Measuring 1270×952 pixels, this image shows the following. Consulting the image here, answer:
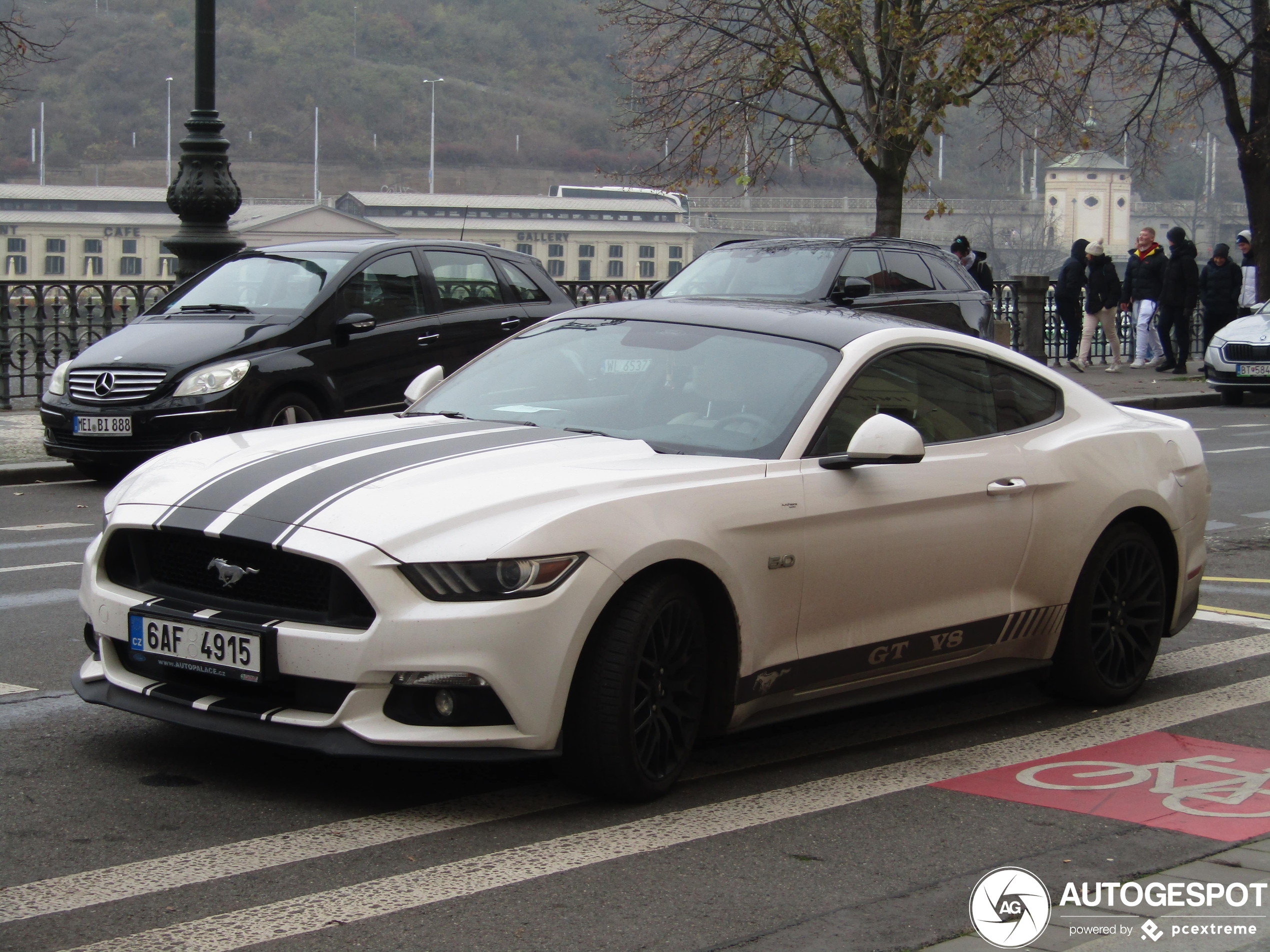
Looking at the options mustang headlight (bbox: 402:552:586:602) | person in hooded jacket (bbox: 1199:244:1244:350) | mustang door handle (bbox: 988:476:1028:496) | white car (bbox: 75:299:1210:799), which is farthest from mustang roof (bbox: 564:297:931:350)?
person in hooded jacket (bbox: 1199:244:1244:350)

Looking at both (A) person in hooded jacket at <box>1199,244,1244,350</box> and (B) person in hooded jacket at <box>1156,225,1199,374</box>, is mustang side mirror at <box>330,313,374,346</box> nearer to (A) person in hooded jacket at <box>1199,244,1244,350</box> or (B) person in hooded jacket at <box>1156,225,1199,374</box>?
(B) person in hooded jacket at <box>1156,225,1199,374</box>

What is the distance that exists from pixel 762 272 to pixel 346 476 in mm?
10798

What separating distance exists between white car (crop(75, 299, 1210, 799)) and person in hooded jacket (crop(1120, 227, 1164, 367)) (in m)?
19.0

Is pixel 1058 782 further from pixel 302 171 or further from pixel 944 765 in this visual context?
pixel 302 171

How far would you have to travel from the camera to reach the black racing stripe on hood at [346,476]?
454 cm

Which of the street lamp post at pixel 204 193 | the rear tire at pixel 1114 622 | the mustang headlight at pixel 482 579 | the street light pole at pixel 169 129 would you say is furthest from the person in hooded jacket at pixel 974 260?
the street light pole at pixel 169 129

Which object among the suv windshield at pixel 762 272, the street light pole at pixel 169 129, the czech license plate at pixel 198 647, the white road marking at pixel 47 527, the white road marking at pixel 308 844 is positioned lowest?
the white road marking at pixel 308 844

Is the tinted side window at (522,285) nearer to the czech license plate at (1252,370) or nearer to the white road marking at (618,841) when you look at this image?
the white road marking at (618,841)

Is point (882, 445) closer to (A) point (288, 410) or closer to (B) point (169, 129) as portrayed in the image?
(A) point (288, 410)

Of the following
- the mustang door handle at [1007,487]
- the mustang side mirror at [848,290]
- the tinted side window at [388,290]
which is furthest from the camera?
the mustang side mirror at [848,290]

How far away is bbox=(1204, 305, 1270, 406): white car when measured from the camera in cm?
2102

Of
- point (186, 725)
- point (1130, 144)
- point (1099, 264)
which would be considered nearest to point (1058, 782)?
point (186, 725)

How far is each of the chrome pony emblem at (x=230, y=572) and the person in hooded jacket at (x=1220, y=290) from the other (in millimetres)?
22116

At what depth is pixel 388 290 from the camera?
12680 millimetres
